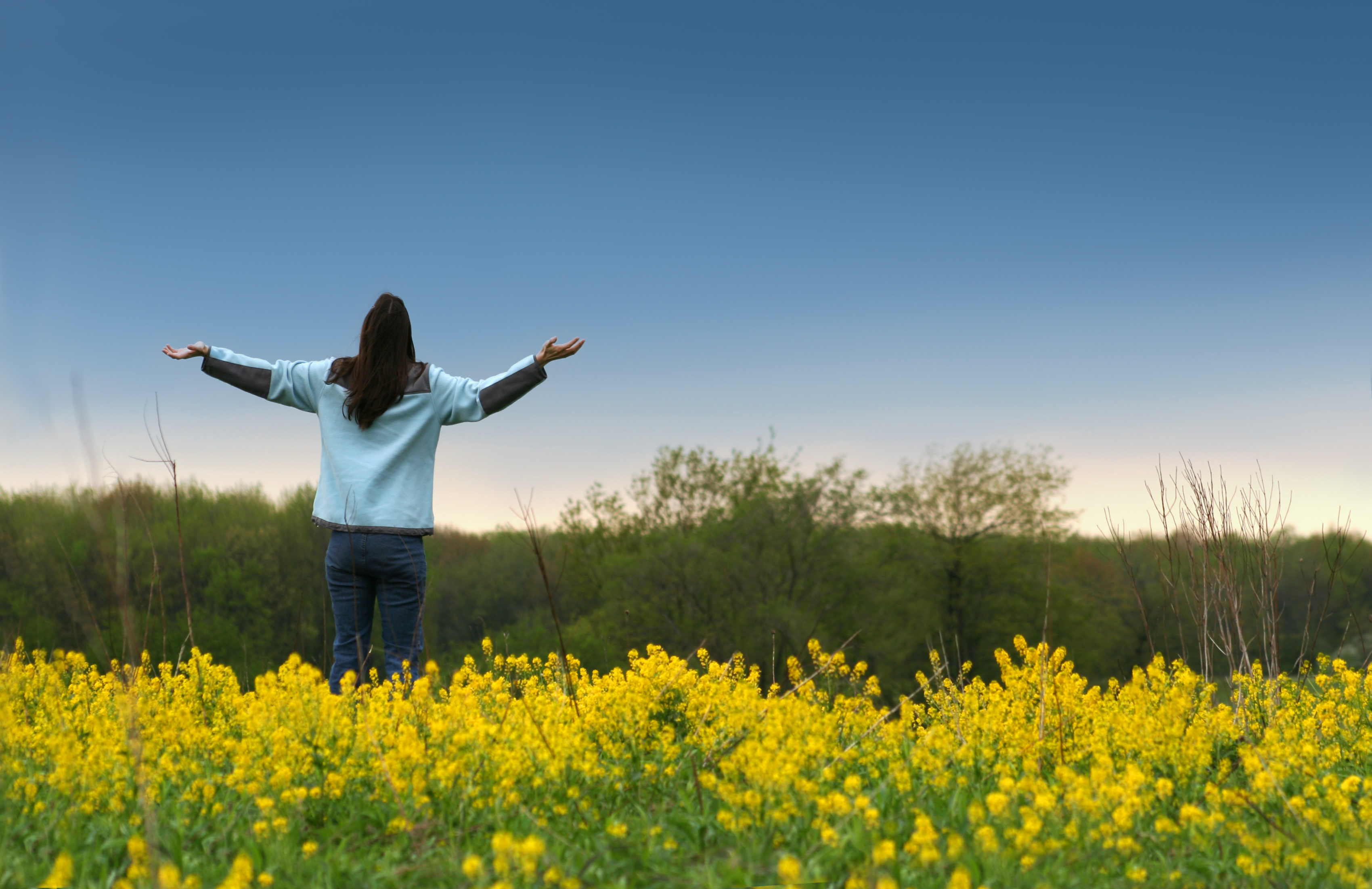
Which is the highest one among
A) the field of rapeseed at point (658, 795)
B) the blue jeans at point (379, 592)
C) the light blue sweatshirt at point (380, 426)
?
the light blue sweatshirt at point (380, 426)

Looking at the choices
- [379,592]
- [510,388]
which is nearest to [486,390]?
[510,388]

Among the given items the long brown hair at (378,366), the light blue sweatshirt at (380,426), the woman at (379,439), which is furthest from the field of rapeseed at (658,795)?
the long brown hair at (378,366)

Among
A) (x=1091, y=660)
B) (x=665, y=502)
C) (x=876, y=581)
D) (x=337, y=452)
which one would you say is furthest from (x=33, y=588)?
(x=1091, y=660)

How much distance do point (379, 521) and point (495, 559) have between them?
31685 mm

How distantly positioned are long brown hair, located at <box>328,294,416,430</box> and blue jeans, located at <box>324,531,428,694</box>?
66 centimetres

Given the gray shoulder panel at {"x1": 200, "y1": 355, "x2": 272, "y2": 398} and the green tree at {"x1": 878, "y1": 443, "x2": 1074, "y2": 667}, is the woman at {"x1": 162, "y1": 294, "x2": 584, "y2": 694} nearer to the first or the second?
the gray shoulder panel at {"x1": 200, "y1": 355, "x2": 272, "y2": 398}

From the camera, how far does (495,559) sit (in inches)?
1406

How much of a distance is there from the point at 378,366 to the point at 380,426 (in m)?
0.32

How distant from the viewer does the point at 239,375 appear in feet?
16.8

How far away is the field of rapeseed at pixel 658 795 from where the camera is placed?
271 cm

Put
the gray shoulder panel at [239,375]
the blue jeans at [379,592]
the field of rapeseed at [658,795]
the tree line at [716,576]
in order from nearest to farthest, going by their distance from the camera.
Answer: the field of rapeseed at [658,795], the blue jeans at [379,592], the gray shoulder panel at [239,375], the tree line at [716,576]

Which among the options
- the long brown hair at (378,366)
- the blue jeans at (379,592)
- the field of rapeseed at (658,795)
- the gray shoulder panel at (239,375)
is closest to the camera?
the field of rapeseed at (658,795)

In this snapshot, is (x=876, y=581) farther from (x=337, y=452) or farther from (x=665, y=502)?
(x=337, y=452)

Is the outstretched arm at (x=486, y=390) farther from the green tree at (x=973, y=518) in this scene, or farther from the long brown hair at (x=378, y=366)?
the green tree at (x=973, y=518)
